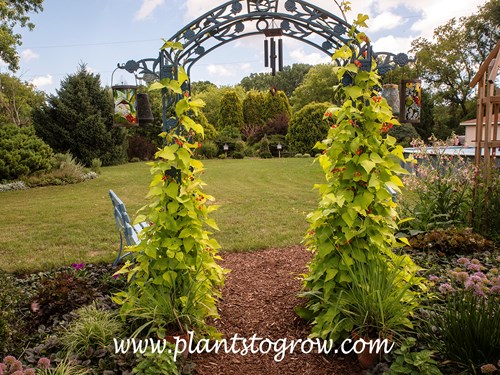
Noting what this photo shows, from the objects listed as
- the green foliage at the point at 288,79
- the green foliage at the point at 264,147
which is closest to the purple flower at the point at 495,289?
the green foliage at the point at 264,147

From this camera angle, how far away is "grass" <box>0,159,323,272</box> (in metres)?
5.13

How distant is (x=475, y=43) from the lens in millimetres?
24719

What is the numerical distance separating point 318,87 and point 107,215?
25.3m

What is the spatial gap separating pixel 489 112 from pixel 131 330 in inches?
176

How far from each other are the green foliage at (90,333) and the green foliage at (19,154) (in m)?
9.49

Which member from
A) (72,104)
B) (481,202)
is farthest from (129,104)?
(72,104)

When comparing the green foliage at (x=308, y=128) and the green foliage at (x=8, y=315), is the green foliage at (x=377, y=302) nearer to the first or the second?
the green foliage at (x=8, y=315)

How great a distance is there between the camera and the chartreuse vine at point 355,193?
2.74 m

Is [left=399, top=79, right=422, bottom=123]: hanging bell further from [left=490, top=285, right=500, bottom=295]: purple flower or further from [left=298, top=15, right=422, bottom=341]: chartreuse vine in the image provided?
[left=490, top=285, right=500, bottom=295]: purple flower

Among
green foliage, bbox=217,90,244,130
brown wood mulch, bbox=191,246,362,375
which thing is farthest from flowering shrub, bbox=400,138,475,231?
green foliage, bbox=217,90,244,130

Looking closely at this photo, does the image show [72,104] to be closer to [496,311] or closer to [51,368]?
[51,368]

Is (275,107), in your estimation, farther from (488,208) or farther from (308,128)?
(488,208)

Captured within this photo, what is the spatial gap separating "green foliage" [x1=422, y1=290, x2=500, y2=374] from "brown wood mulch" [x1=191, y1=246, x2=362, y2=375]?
1.85ft

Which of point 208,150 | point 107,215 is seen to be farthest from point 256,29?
point 208,150
